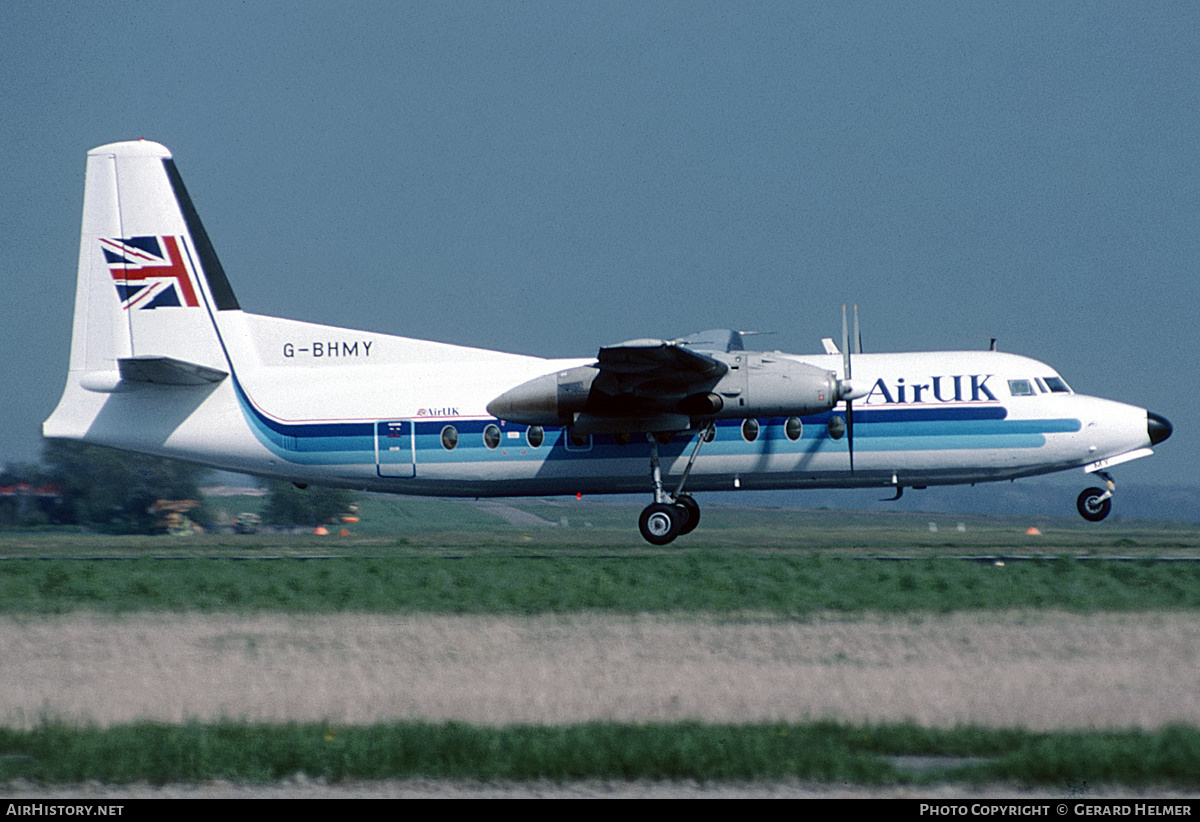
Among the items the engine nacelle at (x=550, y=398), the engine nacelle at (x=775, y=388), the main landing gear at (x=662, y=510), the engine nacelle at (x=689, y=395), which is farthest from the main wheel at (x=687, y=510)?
the engine nacelle at (x=550, y=398)

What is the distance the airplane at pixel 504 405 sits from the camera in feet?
74.3

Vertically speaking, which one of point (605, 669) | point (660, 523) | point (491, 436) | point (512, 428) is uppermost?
point (512, 428)

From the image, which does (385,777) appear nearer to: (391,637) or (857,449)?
(391,637)

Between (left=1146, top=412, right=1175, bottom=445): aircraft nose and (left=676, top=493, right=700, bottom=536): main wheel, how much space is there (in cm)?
873

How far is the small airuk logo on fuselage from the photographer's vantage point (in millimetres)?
25141

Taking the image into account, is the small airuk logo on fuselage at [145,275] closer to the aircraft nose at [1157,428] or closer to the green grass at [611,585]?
the green grass at [611,585]

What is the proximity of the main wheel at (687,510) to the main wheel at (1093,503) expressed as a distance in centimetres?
738

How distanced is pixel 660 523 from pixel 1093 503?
8413 mm

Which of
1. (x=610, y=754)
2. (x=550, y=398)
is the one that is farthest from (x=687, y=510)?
(x=610, y=754)

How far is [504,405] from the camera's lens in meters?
22.5

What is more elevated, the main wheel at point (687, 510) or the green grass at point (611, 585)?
the main wheel at point (687, 510)

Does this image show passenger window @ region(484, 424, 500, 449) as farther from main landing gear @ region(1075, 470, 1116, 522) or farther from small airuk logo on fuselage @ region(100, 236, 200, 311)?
main landing gear @ region(1075, 470, 1116, 522)

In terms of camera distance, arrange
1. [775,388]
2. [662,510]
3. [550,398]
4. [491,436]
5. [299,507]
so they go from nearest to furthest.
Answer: [775,388]
[550,398]
[662,510]
[491,436]
[299,507]

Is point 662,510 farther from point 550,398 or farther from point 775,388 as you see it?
point 775,388
